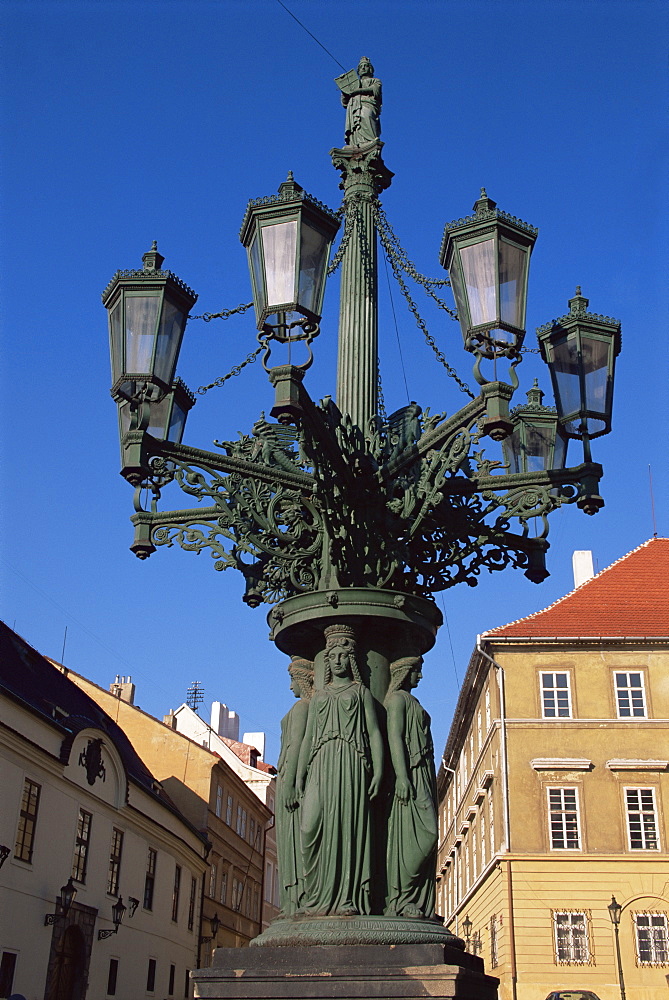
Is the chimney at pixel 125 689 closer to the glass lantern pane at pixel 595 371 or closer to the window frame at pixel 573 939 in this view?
the window frame at pixel 573 939

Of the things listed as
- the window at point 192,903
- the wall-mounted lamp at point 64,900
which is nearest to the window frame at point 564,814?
the wall-mounted lamp at point 64,900

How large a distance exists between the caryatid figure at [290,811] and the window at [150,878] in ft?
93.8

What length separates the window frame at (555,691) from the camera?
32.1 metres

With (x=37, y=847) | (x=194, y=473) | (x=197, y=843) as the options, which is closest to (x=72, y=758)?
(x=37, y=847)

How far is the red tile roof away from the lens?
108ft

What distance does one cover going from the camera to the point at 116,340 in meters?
6.06

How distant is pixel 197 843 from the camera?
3850 centimetres

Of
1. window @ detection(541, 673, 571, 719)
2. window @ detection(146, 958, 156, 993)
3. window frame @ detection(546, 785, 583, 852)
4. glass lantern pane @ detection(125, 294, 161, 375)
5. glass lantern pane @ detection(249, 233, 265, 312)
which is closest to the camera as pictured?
glass lantern pane @ detection(249, 233, 265, 312)

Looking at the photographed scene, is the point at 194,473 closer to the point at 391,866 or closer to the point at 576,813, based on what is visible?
the point at 391,866

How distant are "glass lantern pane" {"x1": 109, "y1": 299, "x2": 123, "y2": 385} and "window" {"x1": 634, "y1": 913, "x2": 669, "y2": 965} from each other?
2763cm

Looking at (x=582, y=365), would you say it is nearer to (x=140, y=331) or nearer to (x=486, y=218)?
(x=486, y=218)

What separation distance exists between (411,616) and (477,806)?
32816mm

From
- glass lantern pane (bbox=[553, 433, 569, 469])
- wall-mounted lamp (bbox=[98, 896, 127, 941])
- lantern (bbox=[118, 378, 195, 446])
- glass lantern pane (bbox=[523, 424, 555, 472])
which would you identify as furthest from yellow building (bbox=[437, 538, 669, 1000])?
lantern (bbox=[118, 378, 195, 446])

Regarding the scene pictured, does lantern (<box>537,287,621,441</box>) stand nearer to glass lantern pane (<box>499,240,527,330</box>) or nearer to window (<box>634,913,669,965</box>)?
glass lantern pane (<box>499,240,527,330</box>)
